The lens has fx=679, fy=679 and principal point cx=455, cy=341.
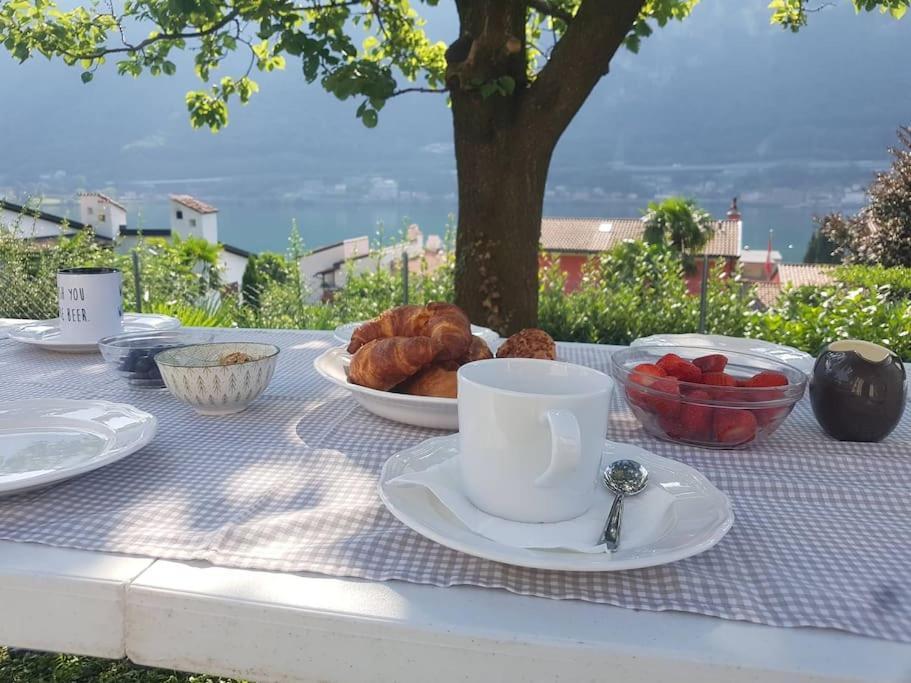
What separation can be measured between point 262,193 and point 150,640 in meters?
64.1

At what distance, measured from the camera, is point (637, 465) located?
621 mm

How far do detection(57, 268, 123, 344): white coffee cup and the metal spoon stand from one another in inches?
37.4

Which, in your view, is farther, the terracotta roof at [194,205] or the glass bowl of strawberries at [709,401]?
the terracotta roof at [194,205]

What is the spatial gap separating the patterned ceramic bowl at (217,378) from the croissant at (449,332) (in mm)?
224

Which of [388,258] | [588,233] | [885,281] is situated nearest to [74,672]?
[388,258]

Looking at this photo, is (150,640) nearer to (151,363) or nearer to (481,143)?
(151,363)

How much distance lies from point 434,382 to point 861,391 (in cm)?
51

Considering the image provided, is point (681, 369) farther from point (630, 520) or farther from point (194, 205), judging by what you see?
point (194, 205)

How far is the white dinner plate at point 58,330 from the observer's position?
1.21 meters

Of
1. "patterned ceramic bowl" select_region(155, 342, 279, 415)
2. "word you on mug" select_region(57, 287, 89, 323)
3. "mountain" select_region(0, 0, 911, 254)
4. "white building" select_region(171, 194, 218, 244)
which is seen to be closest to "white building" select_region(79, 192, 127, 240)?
"word you on mug" select_region(57, 287, 89, 323)

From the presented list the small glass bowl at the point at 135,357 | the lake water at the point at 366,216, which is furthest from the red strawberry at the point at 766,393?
the lake water at the point at 366,216

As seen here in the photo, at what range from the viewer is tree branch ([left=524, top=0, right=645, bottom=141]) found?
2.53m

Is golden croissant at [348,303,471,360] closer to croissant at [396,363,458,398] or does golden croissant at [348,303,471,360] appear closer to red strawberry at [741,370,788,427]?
croissant at [396,363,458,398]

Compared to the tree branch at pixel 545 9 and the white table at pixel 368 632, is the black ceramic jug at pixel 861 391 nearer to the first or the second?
the white table at pixel 368 632
